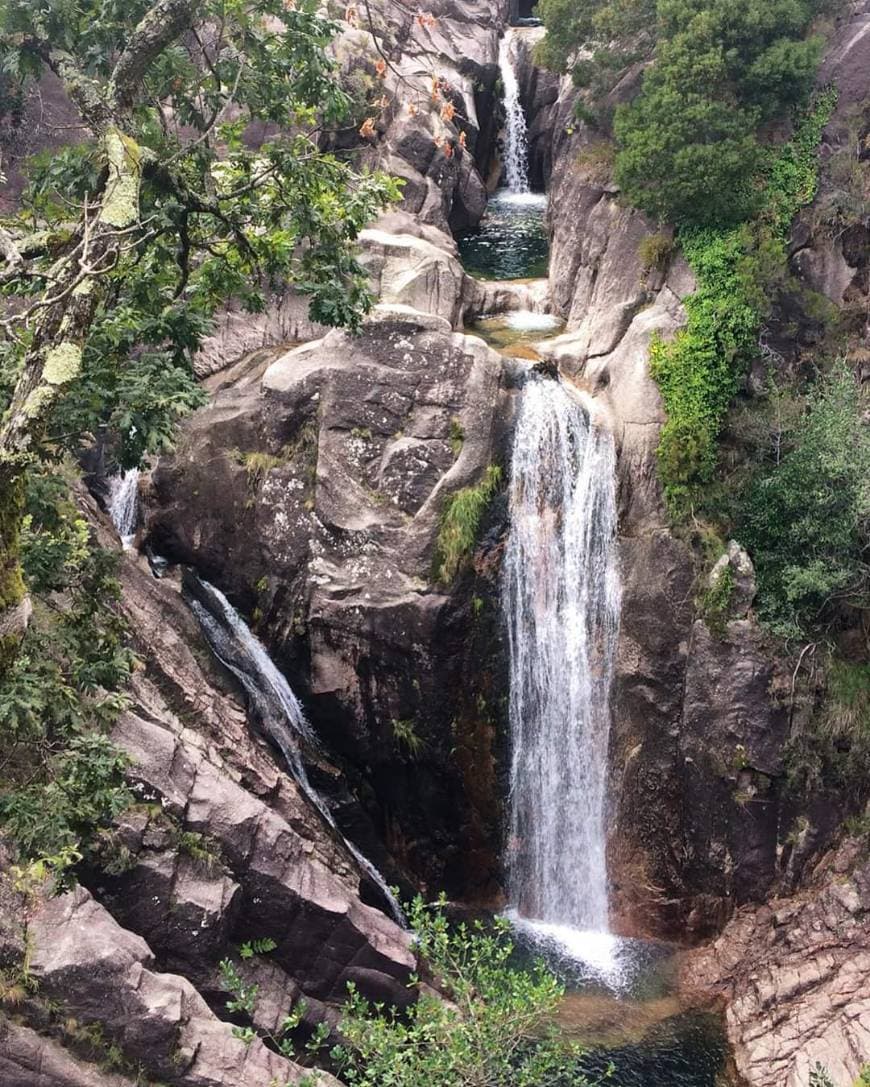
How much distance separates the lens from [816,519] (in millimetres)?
14195

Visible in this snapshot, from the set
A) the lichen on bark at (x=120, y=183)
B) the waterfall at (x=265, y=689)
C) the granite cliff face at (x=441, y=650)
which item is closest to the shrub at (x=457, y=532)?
the granite cliff face at (x=441, y=650)

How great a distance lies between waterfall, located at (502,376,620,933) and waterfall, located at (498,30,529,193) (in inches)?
604

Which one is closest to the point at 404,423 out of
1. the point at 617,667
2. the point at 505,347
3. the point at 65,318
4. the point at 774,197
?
the point at 505,347

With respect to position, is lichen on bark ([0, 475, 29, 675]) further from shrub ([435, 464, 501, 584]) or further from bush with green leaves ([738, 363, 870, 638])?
bush with green leaves ([738, 363, 870, 638])

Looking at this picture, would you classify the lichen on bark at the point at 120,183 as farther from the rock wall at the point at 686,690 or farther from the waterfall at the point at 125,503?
the rock wall at the point at 686,690

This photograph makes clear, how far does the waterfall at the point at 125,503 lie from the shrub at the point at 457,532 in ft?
18.9

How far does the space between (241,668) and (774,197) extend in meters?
13.0

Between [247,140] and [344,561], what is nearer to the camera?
[344,561]

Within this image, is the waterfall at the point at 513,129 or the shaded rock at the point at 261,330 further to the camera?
the waterfall at the point at 513,129

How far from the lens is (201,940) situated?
9.91 m

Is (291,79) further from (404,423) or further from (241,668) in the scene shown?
(241,668)

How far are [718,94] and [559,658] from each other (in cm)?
1093

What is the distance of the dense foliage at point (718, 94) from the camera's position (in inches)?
618

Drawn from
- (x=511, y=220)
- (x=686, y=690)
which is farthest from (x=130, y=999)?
(x=511, y=220)
